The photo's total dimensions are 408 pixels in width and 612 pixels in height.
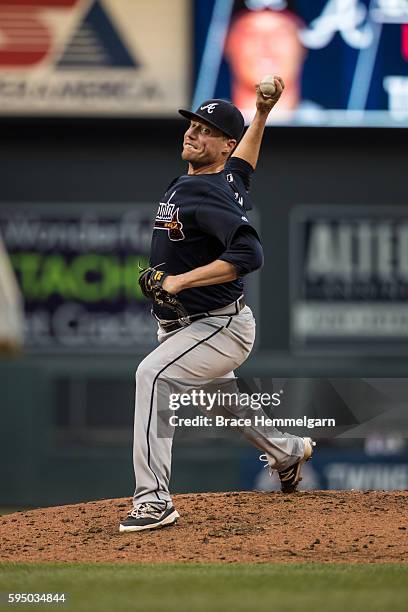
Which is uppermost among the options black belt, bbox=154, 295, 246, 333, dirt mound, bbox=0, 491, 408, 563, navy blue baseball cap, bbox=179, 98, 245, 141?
navy blue baseball cap, bbox=179, 98, 245, 141

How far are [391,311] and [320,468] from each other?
2.18 meters

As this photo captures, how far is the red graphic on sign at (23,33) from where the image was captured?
11.3 metres

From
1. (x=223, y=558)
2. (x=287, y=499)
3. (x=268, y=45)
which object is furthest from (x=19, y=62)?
(x=223, y=558)

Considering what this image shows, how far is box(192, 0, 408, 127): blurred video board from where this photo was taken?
11289 millimetres

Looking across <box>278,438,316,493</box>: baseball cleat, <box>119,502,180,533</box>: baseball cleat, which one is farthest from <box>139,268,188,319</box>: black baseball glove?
<box>278,438,316,493</box>: baseball cleat

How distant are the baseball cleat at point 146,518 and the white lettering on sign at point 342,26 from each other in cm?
686

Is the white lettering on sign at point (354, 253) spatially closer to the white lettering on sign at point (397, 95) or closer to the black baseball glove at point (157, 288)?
the white lettering on sign at point (397, 95)

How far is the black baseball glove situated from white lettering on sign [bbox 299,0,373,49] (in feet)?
21.2

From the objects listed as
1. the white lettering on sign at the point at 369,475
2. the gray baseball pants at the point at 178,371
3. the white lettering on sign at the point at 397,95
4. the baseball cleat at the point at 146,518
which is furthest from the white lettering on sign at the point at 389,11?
the baseball cleat at the point at 146,518

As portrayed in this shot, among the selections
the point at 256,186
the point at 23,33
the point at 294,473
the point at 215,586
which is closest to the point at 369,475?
the point at 256,186

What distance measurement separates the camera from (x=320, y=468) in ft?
32.2

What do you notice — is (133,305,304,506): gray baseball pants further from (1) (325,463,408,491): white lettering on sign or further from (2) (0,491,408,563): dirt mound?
(1) (325,463,408,491): white lettering on sign

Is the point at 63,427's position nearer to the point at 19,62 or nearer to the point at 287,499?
the point at 19,62

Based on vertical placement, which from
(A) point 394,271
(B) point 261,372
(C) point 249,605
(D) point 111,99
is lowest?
(C) point 249,605
